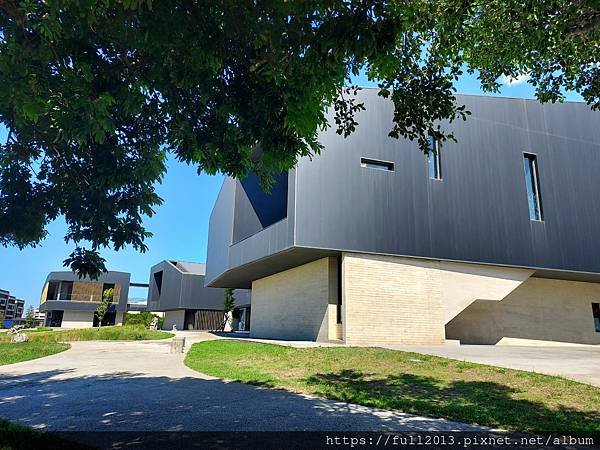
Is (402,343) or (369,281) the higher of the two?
(369,281)

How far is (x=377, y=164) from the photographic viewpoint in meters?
20.5

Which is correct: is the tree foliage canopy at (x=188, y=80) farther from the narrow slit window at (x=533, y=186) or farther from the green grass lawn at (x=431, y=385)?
the narrow slit window at (x=533, y=186)

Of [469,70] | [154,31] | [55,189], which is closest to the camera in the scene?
[154,31]

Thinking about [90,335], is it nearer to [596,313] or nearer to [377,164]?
[377,164]

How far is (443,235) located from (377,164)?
Result: 15.6 ft

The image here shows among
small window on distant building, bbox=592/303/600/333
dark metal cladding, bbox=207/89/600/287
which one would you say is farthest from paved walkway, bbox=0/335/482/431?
small window on distant building, bbox=592/303/600/333

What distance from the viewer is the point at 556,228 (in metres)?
22.3

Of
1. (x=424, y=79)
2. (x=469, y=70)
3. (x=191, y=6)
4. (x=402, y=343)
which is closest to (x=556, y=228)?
(x=402, y=343)

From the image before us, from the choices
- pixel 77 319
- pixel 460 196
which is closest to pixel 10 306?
pixel 77 319

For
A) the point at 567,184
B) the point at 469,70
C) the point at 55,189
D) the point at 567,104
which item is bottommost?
the point at 55,189

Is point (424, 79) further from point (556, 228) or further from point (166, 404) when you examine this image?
point (556, 228)

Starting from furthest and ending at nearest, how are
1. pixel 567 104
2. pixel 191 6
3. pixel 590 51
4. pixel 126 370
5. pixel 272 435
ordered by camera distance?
pixel 567 104, pixel 126 370, pixel 590 51, pixel 272 435, pixel 191 6

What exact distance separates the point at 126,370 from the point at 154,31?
11.0m

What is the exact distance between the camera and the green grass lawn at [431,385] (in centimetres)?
639
